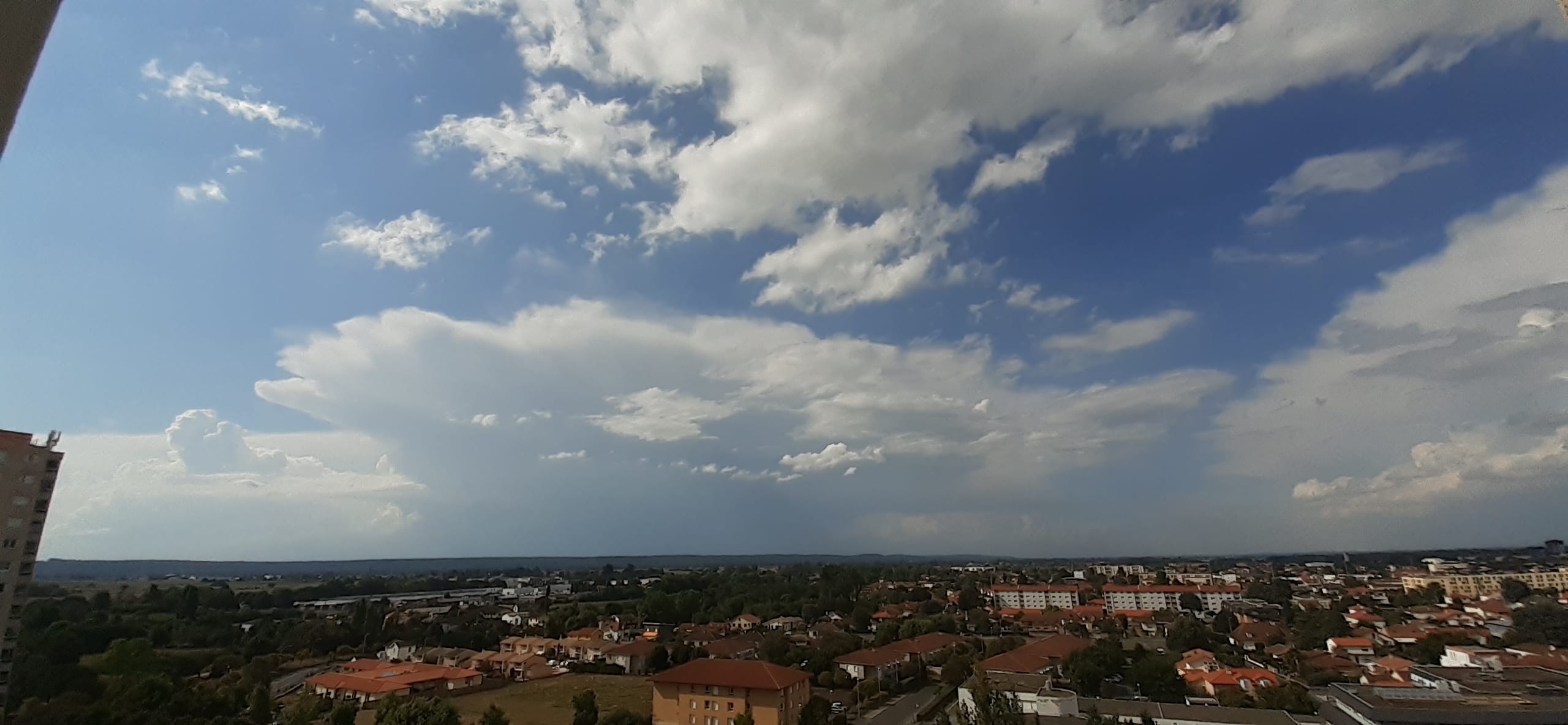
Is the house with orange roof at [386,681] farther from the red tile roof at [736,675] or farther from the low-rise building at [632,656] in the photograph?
the red tile roof at [736,675]

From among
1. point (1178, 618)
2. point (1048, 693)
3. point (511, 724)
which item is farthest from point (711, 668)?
point (1178, 618)

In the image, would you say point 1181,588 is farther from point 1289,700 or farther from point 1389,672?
point 1289,700

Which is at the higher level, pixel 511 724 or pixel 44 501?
pixel 44 501

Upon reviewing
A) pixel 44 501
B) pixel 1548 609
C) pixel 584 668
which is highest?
pixel 44 501

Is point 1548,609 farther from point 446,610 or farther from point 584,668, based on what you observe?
point 446,610

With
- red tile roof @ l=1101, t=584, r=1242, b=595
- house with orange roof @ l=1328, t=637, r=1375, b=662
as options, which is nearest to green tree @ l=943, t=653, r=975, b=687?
house with orange roof @ l=1328, t=637, r=1375, b=662

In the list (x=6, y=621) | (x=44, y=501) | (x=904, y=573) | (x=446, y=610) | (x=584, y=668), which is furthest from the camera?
(x=904, y=573)

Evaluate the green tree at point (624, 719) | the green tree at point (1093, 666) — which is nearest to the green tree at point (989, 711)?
the green tree at point (624, 719)
